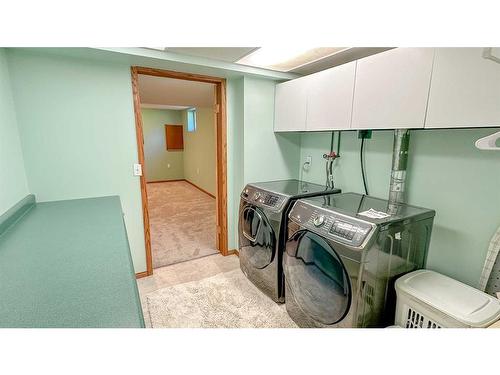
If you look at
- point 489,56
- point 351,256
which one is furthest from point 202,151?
point 489,56

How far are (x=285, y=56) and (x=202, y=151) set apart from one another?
420 cm

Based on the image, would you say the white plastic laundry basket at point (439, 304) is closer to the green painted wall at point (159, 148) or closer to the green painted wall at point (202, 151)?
the green painted wall at point (202, 151)

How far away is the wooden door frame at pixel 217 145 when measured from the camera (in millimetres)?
2125

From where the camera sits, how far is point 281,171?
2789mm

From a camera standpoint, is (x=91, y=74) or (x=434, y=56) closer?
(x=434, y=56)

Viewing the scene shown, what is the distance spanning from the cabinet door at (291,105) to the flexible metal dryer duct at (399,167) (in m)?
0.82

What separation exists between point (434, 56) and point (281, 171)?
1744 millimetres

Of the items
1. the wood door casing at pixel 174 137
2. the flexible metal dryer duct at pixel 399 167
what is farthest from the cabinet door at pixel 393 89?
the wood door casing at pixel 174 137

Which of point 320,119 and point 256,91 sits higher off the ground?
point 256,91

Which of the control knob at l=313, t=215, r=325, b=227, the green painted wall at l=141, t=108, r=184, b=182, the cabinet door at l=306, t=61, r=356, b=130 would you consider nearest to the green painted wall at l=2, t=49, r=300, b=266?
the cabinet door at l=306, t=61, r=356, b=130

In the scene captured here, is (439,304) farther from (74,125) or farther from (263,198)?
(74,125)

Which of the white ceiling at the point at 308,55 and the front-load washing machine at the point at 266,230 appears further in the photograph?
the front-load washing machine at the point at 266,230
